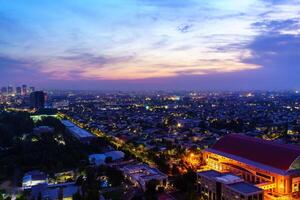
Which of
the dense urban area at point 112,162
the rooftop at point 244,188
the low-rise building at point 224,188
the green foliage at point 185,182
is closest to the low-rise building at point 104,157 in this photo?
the dense urban area at point 112,162

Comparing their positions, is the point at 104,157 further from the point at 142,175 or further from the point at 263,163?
the point at 263,163

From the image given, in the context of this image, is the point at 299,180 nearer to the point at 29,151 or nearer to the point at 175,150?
the point at 175,150

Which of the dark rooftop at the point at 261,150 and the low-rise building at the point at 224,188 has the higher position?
the dark rooftop at the point at 261,150

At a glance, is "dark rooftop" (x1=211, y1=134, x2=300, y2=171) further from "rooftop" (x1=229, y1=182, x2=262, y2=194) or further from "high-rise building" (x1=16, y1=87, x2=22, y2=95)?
"high-rise building" (x1=16, y1=87, x2=22, y2=95)

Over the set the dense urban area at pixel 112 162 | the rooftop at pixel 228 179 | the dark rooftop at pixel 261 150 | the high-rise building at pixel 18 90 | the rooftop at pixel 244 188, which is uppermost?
the high-rise building at pixel 18 90

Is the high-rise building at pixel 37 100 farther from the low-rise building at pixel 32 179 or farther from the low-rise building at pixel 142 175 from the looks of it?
the low-rise building at pixel 142 175

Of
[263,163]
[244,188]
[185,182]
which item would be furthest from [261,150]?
[185,182]

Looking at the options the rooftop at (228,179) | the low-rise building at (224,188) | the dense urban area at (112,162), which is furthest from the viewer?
the dense urban area at (112,162)

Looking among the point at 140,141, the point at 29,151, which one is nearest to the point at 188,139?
the point at 140,141
